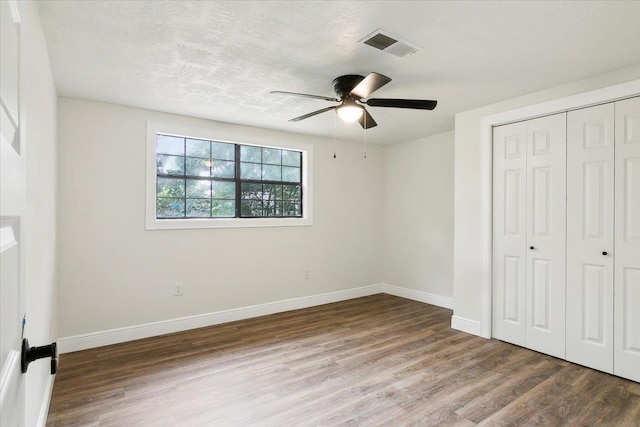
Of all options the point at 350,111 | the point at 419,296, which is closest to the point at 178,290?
the point at 350,111

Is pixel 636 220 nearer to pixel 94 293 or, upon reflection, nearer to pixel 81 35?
pixel 81 35

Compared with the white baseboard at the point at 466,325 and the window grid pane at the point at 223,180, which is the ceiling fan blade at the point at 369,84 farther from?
the white baseboard at the point at 466,325

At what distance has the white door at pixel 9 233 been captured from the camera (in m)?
0.55

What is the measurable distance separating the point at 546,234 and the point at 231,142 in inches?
144

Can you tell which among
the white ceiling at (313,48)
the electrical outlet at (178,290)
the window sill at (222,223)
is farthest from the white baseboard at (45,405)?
the white ceiling at (313,48)

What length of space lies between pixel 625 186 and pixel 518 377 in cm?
179

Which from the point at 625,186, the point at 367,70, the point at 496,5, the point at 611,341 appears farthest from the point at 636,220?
the point at 367,70

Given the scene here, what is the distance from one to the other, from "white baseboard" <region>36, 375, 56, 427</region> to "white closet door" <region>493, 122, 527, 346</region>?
3.89m

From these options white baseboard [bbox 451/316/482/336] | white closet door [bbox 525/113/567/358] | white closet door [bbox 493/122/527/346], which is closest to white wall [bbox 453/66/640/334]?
white baseboard [bbox 451/316/482/336]

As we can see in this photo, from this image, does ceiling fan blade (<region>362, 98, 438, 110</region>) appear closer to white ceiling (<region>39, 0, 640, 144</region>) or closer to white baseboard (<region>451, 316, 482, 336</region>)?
white ceiling (<region>39, 0, 640, 144</region>)

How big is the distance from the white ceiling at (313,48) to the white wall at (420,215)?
5.16ft

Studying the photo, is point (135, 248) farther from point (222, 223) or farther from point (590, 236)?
point (590, 236)

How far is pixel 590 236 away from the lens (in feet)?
9.55

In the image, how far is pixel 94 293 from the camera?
3.37 meters
